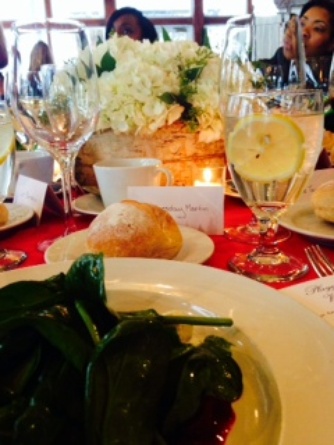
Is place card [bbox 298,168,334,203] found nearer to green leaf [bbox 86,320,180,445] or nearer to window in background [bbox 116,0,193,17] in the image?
green leaf [bbox 86,320,180,445]

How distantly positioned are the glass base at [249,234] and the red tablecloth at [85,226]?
11 millimetres

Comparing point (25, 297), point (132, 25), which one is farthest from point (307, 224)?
point (132, 25)

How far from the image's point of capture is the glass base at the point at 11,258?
2.34 feet

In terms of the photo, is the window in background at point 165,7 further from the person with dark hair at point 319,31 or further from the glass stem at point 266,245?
the glass stem at point 266,245

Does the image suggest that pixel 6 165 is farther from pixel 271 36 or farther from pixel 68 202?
pixel 271 36

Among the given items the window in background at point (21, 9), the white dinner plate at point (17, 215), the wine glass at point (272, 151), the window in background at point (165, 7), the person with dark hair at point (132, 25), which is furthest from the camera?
the window in background at point (165, 7)

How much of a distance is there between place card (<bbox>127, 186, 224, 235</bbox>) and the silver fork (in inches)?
5.9

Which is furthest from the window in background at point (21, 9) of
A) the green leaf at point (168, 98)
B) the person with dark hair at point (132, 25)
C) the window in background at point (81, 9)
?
the green leaf at point (168, 98)

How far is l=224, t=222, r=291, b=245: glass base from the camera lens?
0.79 m

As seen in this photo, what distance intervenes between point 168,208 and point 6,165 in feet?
0.83

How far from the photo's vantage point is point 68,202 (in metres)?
0.83

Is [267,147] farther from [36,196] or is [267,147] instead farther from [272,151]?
[36,196]

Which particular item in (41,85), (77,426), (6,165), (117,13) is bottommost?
(77,426)

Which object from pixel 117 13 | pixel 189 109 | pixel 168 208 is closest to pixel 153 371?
pixel 168 208
